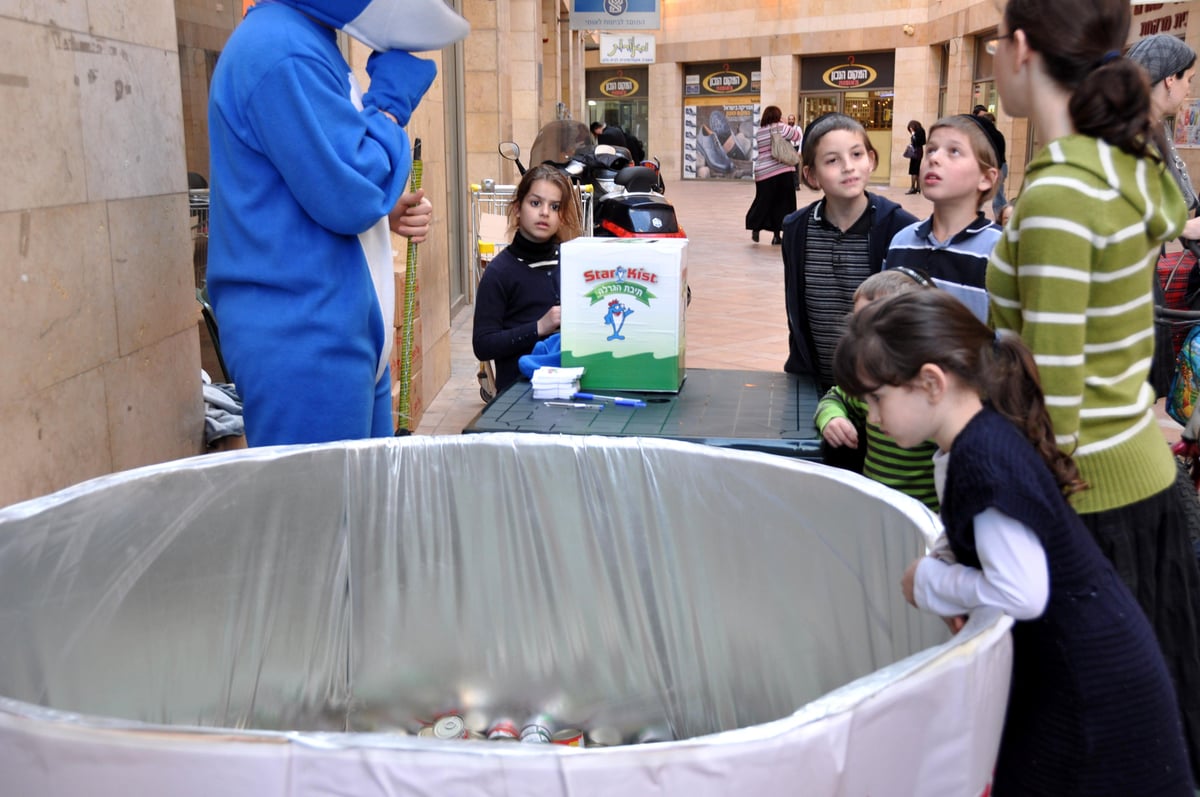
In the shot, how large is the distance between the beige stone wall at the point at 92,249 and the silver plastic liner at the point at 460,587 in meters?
0.53

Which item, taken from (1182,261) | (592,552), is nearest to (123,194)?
(592,552)

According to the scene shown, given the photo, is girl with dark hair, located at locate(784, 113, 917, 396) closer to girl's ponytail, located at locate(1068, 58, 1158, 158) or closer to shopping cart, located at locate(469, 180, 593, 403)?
girl's ponytail, located at locate(1068, 58, 1158, 158)

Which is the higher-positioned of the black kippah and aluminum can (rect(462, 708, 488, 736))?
the black kippah

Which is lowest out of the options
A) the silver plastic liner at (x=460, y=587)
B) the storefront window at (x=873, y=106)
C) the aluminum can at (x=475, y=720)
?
the aluminum can at (x=475, y=720)

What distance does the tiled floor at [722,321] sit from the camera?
227 inches

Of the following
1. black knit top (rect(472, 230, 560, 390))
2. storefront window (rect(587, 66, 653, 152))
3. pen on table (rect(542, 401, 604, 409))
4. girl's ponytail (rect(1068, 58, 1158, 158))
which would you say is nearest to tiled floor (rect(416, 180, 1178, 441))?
black knit top (rect(472, 230, 560, 390))

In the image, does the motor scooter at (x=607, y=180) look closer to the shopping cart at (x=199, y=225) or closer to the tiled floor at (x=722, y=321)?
the tiled floor at (x=722, y=321)

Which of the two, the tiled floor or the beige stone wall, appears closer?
the beige stone wall

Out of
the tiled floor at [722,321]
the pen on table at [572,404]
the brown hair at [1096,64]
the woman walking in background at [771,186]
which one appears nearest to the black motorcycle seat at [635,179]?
the tiled floor at [722,321]

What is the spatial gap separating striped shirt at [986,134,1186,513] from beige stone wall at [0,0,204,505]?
1758 millimetres

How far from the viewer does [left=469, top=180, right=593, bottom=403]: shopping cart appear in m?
5.32

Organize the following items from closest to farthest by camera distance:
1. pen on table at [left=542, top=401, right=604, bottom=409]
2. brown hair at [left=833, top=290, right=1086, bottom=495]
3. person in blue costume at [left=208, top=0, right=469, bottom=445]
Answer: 1. brown hair at [left=833, top=290, right=1086, bottom=495]
2. person in blue costume at [left=208, top=0, right=469, bottom=445]
3. pen on table at [left=542, top=401, right=604, bottom=409]

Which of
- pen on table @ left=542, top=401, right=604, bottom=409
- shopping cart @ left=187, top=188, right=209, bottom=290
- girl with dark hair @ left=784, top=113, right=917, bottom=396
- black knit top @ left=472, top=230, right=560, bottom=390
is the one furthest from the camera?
Answer: black knit top @ left=472, top=230, right=560, bottom=390

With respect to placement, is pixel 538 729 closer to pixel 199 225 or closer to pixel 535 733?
pixel 535 733
